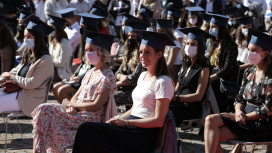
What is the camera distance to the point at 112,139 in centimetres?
461

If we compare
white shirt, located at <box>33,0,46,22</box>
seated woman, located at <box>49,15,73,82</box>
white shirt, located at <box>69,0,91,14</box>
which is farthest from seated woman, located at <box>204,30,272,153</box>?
white shirt, located at <box>33,0,46,22</box>

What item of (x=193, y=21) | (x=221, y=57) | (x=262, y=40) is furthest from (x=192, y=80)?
(x=193, y=21)

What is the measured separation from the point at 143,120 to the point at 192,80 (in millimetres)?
1909

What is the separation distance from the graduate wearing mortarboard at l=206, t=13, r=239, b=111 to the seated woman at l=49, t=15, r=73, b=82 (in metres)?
2.46

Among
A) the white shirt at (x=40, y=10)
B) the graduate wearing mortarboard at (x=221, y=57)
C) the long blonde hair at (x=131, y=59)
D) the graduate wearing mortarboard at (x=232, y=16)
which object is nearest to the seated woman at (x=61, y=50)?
the long blonde hair at (x=131, y=59)

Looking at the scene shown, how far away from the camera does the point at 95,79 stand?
5.54 meters

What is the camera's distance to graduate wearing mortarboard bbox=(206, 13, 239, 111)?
24.4 feet

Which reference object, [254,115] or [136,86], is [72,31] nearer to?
[136,86]

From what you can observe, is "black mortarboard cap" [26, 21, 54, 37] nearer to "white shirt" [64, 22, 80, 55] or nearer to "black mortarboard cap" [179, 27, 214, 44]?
"black mortarboard cap" [179, 27, 214, 44]

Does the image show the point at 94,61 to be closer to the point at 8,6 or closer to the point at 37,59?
the point at 37,59

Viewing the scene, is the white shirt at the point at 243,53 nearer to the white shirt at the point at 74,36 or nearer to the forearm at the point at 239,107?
the white shirt at the point at 74,36

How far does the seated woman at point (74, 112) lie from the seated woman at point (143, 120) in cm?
59

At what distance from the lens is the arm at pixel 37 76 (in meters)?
6.71

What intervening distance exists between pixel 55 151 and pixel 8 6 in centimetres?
916
